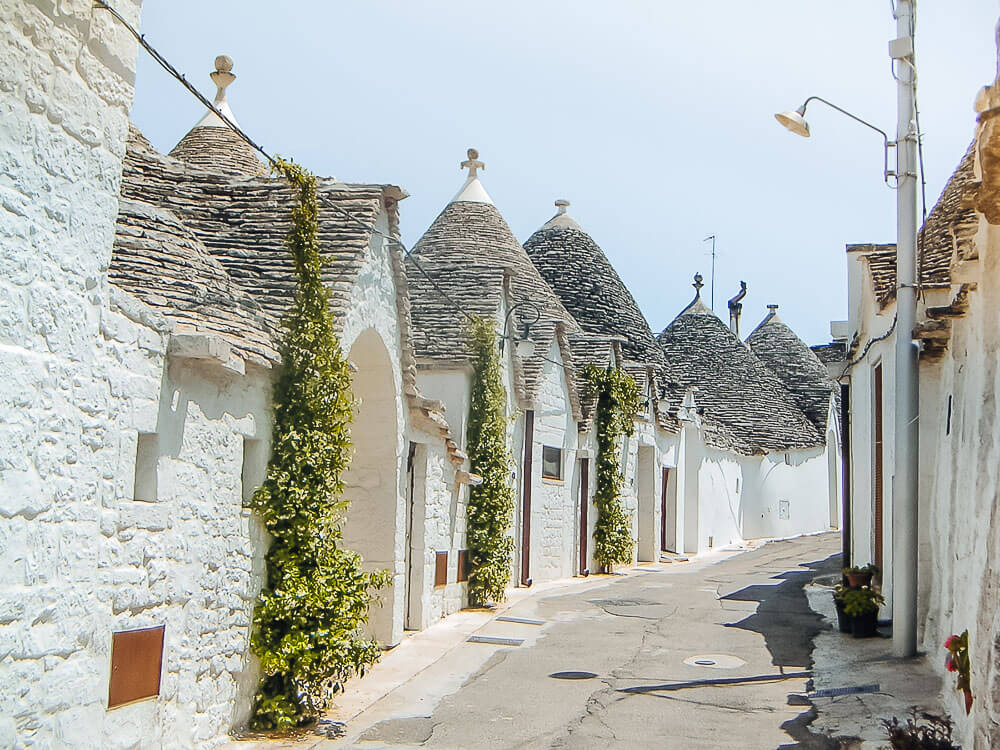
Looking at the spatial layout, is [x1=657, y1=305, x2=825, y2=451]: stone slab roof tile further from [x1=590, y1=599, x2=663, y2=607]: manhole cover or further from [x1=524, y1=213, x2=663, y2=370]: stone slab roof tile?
[x1=590, y1=599, x2=663, y2=607]: manhole cover

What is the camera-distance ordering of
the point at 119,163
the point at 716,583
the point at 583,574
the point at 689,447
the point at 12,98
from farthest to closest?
the point at 689,447 < the point at 583,574 < the point at 716,583 < the point at 119,163 < the point at 12,98

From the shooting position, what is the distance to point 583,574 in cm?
1991

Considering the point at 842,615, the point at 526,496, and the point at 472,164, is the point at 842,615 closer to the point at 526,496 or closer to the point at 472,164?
the point at 526,496

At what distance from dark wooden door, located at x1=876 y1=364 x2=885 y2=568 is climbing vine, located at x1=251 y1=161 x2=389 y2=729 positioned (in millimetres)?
7718

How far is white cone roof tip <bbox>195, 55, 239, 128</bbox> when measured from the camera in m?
15.1

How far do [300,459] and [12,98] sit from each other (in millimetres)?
3985

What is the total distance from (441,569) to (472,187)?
10613mm

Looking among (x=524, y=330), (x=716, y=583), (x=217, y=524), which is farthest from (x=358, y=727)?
(x=716, y=583)

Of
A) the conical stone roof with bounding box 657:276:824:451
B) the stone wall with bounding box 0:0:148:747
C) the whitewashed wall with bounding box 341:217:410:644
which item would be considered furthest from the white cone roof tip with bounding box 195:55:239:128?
the conical stone roof with bounding box 657:276:824:451

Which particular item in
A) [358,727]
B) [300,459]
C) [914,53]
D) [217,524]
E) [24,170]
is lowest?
[358,727]

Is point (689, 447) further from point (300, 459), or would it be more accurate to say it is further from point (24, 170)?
point (24, 170)

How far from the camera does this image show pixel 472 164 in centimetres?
2159

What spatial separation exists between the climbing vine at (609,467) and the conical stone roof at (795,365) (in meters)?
19.9

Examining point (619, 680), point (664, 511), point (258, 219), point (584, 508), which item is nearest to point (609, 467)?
point (584, 508)
